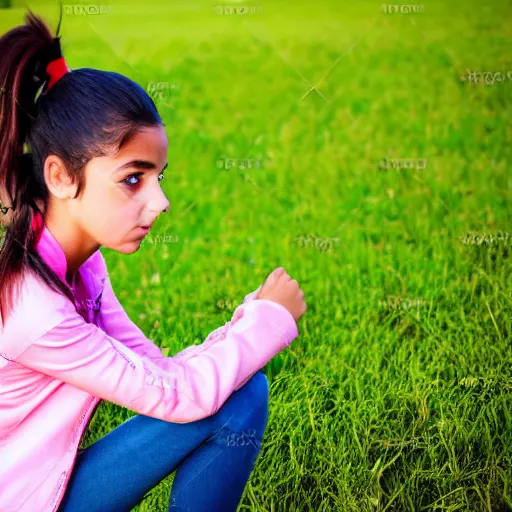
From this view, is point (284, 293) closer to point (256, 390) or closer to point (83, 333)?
point (256, 390)

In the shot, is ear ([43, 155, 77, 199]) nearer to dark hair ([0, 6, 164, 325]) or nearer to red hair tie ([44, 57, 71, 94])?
dark hair ([0, 6, 164, 325])

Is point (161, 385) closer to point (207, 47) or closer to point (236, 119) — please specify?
point (236, 119)

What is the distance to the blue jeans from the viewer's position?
1.83 metres

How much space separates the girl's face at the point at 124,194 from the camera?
1.76m

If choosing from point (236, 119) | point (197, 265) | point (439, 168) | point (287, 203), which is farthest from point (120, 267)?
point (439, 168)

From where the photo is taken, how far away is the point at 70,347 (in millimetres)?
1702

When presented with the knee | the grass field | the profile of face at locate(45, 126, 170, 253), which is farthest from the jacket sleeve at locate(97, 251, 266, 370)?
the grass field

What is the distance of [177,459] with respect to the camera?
1.86 m

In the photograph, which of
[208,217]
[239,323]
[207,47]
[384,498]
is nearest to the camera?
[239,323]

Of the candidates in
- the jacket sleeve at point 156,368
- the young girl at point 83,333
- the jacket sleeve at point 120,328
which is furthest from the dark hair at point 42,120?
the jacket sleeve at point 120,328

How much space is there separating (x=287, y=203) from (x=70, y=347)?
5.97 feet

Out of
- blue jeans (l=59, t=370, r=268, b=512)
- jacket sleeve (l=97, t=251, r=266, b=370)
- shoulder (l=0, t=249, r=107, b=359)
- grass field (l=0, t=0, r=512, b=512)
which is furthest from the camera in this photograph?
grass field (l=0, t=0, r=512, b=512)

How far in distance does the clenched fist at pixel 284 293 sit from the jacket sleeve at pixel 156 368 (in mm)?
32

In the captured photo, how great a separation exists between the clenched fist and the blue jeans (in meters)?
0.17
